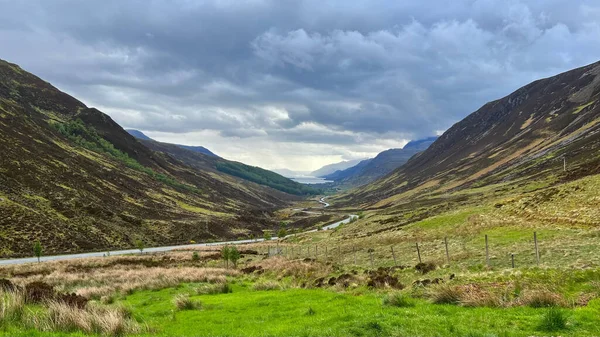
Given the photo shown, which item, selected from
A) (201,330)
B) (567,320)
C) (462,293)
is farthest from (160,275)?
(567,320)

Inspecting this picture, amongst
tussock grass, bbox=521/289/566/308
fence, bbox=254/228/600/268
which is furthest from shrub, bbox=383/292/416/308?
fence, bbox=254/228/600/268

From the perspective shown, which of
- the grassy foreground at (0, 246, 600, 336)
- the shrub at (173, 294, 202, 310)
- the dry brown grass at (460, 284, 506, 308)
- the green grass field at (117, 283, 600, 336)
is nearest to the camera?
the green grass field at (117, 283, 600, 336)

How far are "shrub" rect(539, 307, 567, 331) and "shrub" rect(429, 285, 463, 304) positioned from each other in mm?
4216

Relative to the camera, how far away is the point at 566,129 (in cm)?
17112

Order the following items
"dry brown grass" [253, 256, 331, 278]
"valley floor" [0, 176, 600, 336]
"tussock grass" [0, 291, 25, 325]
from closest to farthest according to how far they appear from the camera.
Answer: "valley floor" [0, 176, 600, 336] → "tussock grass" [0, 291, 25, 325] → "dry brown grass" [253, 256, 331, 278]

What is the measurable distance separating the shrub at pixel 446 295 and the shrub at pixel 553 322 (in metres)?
4.22

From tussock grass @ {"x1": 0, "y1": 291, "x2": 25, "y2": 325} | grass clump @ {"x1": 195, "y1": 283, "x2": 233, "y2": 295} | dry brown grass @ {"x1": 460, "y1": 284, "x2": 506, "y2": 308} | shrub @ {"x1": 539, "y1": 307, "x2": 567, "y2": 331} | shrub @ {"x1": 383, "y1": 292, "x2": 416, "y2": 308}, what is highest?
tussock grass @ {"x1": 0, "y1": 291, "x2": 25, "y2": 325}

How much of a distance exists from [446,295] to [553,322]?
16.5ft

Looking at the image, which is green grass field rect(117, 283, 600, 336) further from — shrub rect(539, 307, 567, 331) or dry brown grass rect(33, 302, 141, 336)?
dry brown grass rect(33, 302, 141, 336)

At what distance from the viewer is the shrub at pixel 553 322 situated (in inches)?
429

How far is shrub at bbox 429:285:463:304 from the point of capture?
15570mm

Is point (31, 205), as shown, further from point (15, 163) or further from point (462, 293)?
point (462, 293)

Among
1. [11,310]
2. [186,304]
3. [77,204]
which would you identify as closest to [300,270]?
[186,304]

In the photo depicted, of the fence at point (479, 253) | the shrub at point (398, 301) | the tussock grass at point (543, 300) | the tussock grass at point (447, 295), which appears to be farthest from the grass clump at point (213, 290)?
the tussock grass at point (543, 300)
